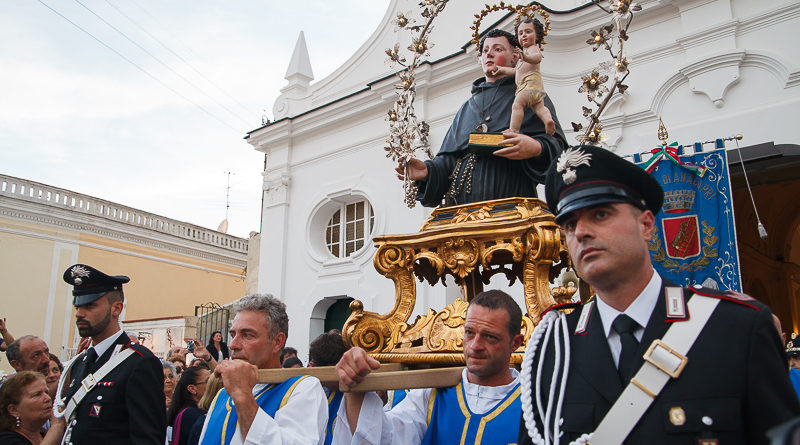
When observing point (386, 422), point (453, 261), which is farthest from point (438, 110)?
point (386, 422)

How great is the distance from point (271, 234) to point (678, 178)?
9356 mm

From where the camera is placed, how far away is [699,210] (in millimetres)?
5738

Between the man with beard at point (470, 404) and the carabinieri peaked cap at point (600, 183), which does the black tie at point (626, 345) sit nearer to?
the carabinieri peaked cap at point (600, 183)

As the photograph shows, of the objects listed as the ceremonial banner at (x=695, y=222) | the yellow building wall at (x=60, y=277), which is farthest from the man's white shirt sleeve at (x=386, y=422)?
the yellow building wall at (x=60, y=277)

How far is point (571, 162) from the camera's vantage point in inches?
69.3

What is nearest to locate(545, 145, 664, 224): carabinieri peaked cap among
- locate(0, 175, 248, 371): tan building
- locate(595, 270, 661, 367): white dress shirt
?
locate(595, 270, 661, 367): white dress shirt

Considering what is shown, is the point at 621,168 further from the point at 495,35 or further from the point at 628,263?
the point at 495,35

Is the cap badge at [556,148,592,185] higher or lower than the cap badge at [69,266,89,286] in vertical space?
higher

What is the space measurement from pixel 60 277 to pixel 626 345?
19.4 meters

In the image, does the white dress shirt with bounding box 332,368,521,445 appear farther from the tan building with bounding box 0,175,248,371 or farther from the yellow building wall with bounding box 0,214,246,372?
the yellow building wall with bounding box 0,214,246,372

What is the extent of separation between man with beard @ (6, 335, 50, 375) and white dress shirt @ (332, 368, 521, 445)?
352 centimetres

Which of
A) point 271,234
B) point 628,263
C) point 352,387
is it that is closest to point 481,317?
point 352,387

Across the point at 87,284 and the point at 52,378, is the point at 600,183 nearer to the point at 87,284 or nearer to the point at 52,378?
the point at 87,284

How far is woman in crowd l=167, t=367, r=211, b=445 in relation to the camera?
4.36 metres
